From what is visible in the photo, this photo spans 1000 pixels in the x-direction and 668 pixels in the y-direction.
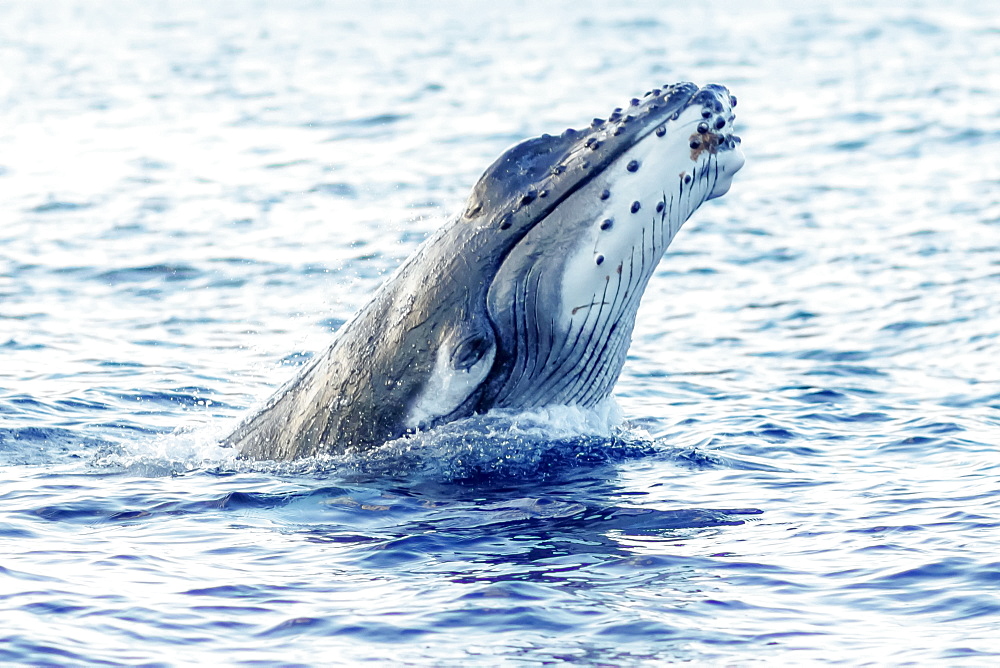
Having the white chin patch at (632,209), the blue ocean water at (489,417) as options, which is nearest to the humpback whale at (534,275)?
the white chin patch at (632,209)

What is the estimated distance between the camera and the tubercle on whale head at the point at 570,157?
1105 cm

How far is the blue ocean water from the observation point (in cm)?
920

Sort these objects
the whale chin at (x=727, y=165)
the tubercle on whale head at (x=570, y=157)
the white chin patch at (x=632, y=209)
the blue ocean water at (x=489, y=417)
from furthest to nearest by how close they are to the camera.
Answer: the whale chin at (x=727, y=165) → the tubercle on whale head at (x=570, y=157) → the white chin patch at (x=632, y=209) → the blue ocean water at (x=489, y=417)

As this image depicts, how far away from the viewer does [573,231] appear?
1096 cm

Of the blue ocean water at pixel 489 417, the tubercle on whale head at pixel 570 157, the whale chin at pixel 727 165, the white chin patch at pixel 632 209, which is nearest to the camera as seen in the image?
the blue ocean water at pixel 489 417

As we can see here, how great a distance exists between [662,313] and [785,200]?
26.3 feet

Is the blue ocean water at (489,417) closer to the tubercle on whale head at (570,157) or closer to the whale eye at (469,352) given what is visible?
the whale eye at (469,352)

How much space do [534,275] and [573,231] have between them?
1.44 ft

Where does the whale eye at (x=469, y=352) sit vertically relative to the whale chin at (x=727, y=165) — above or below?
below

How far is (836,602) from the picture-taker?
9.49 m

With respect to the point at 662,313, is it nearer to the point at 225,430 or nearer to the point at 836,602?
the point at 225,430

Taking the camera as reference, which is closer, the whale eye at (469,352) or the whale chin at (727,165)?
the whale eye at (469,352)

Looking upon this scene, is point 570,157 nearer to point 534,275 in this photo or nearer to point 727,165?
point 534,275

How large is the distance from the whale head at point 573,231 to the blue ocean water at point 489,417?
0.65 m
